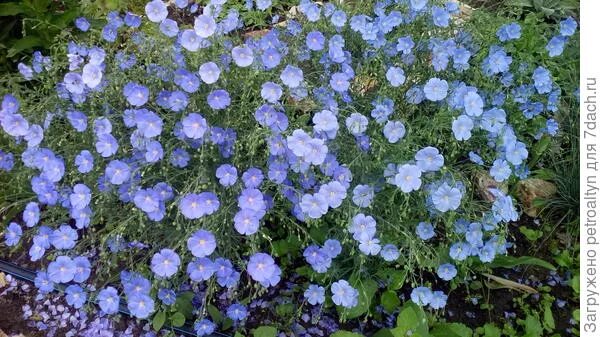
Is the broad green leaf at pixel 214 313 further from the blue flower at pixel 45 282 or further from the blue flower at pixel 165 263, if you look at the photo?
the blue flower at pixel 45 282

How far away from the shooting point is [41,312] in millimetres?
2646

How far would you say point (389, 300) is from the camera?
8.00ft

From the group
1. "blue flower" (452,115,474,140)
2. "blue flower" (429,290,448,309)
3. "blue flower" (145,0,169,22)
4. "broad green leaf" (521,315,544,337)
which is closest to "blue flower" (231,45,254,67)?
"blue flower" (145,0,169,22)

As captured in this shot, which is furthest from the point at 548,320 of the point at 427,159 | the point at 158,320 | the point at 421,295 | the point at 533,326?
the point at 158,320

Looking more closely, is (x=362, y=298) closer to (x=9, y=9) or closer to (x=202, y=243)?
(x=202, y=243)

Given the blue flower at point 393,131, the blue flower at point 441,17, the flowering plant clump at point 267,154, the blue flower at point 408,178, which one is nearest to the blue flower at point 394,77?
the flowering plant clump at point 267,154

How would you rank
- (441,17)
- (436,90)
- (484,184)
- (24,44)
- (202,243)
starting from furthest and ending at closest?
(24,44) → (484,184) → (441,17) → (436,90) → (202,243)

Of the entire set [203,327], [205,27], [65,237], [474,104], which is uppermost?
[205,27]

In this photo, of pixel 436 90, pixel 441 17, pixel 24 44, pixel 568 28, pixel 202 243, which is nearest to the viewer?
pixel 202 243

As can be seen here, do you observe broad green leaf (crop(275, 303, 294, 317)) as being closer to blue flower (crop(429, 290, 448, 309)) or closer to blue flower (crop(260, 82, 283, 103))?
blue flower (crop(429, 290, 448, 309))

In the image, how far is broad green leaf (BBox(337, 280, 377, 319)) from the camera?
2.36 meters

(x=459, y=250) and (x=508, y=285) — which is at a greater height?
(x=459, y=250)

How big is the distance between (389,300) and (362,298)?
0.12 metres

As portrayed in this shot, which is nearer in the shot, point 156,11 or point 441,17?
point 156,11
